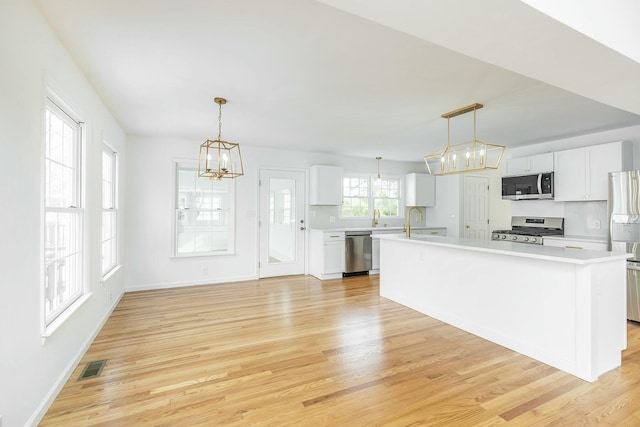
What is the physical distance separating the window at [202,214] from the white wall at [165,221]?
0.41 ft

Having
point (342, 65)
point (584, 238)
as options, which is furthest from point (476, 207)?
point (342, 65)

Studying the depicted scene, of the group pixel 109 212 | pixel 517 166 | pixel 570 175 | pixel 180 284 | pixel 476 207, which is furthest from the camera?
pixel 476 207

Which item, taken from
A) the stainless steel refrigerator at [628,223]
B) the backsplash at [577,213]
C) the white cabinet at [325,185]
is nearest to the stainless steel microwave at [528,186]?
the backsplash at [577,213]

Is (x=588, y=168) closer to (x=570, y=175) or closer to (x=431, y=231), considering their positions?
(x=570, y=175)

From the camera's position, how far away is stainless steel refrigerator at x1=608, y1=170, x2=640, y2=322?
3.55 m

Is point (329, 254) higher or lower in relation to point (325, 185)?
lower

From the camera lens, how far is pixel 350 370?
8.04 feet

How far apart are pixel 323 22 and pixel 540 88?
2.25 metres

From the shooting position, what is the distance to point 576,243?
4.25 m

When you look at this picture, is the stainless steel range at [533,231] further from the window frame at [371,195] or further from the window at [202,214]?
the window at [202,214]

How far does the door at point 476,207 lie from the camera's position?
21.5 ft

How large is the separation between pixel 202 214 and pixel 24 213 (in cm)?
361

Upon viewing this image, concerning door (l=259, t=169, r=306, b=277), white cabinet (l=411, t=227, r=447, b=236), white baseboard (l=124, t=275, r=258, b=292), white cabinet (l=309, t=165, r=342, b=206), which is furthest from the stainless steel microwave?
white baseboard (l=124, t=275, r=258, b=292)

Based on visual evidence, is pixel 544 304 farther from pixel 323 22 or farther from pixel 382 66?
pixel 323 22
